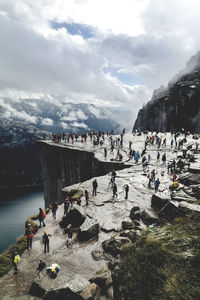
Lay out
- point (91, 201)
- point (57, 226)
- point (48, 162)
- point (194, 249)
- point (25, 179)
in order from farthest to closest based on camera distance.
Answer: point (25, 179) < point (48, 162) < point (91, 201) < point (57, 226) < point (194, 249)

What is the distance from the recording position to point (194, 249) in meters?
6.29

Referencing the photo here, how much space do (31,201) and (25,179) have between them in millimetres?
69032

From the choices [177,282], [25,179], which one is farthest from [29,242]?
[25,179]

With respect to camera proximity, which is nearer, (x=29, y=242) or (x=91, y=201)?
(x=29, y=242)

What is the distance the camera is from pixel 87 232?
1111cm

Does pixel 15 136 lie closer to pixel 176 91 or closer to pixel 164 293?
pixel 176 91

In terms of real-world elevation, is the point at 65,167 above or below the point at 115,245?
below

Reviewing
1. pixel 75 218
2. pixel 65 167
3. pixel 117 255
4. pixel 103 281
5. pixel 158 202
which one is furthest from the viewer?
pixel 65 167

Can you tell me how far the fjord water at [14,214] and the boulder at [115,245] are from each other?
184 ft

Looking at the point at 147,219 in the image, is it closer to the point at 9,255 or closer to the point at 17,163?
the point at 9,255

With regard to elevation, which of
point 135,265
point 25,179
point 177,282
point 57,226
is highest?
point 177,282

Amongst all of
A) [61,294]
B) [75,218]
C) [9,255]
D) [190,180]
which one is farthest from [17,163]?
[61,294]

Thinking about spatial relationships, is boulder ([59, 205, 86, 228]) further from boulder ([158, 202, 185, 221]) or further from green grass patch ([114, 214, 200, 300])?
green grass patch ([114, 214, 200, 300])

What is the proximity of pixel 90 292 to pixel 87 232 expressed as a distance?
502cm
